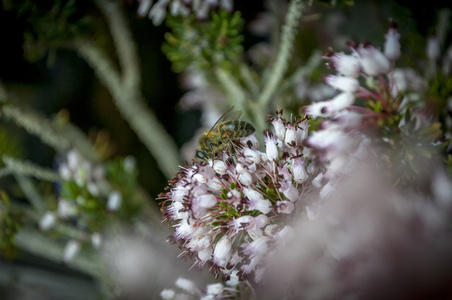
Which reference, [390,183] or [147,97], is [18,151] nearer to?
[147,97]

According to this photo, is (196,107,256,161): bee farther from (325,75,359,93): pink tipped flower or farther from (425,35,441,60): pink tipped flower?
(425,35,441,60): pink tipped flower

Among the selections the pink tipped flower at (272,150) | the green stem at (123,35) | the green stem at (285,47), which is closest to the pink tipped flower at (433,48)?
the green stem at (285,47)

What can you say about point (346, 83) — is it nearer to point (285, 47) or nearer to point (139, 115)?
point (285, 47)

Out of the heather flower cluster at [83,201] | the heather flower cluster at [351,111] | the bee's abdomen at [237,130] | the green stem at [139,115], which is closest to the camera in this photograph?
the heather flower cluster at [351,111]

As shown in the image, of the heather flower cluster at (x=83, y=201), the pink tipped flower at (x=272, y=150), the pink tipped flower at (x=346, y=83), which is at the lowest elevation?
the pink tipped flower at (x=272, y=150)

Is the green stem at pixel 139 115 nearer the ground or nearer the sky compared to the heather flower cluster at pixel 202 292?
nearer the sky

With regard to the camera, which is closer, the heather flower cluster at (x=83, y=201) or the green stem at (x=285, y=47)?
the green stem at (x=285, y=47)

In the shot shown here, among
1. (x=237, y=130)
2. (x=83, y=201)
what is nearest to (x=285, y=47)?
(x=237, y=130)

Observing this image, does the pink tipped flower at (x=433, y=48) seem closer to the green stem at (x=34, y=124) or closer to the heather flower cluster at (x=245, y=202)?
the heather flower cluster at (x=245, y=202)
